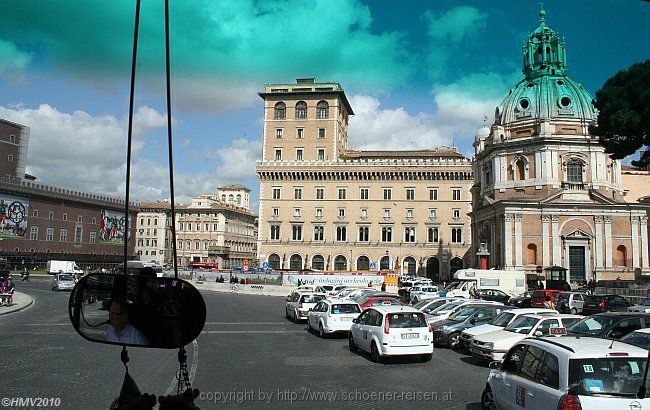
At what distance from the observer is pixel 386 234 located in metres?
A: 79.4

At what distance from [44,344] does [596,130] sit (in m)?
36.9

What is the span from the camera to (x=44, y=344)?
1545 centimetres

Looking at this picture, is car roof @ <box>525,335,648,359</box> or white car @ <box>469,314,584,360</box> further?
white car @ <box>469,314,584,360</box>

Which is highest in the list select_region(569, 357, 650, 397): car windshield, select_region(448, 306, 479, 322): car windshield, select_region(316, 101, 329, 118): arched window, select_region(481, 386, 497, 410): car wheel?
select_region(316, 101, 329, 118): arched window

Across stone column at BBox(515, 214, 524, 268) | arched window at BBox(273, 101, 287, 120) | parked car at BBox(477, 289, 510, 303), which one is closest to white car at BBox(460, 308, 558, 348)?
parked car at BBox(477, 289, 510, 303)

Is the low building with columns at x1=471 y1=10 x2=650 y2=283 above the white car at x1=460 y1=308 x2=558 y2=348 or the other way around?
above

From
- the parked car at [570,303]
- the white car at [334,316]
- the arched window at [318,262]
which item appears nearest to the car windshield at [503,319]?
the white car at [334,316]

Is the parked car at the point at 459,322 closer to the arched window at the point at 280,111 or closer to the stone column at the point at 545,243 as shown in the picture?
the stone column at the point at 545,243

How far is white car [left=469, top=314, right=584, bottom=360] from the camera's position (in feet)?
44.5

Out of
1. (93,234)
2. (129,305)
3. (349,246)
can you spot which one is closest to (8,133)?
(93,234)

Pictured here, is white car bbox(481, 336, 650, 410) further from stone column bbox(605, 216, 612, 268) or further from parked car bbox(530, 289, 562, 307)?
stone column bbox(605, 216, 612, 268)

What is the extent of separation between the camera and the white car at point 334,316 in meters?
18.6

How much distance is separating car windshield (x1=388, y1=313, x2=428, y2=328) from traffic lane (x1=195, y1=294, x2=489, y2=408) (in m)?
0.97

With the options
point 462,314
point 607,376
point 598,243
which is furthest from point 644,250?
point 607,376
